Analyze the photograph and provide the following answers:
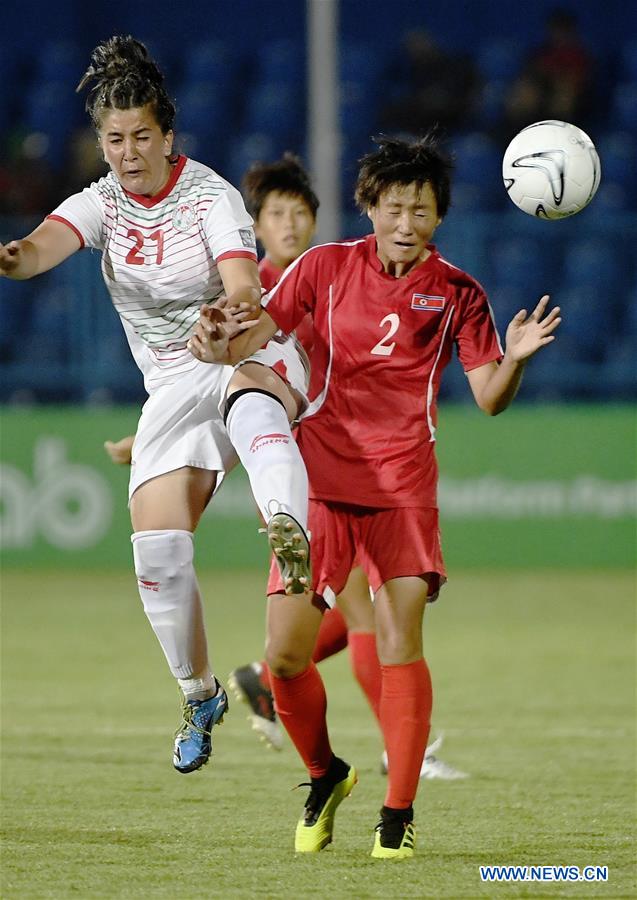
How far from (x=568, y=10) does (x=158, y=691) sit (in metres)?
12.6

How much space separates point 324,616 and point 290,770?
78 cm

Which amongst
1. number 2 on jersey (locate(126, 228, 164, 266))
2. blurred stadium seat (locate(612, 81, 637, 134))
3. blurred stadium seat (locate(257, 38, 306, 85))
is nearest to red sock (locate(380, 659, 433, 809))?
number 2 on jersey (locate(126, 228, 164, 266))

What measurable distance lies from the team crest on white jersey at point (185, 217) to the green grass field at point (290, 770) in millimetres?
2008

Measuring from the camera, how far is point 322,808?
16.5 feet

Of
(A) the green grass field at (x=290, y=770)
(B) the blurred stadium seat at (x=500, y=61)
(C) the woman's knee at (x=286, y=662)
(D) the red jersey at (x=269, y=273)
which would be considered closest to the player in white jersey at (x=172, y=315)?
(C) the woman's knee at (x=286, y=662)

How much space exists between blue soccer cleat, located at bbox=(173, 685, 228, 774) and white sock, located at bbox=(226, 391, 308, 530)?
88cm

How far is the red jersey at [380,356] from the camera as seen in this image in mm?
5051

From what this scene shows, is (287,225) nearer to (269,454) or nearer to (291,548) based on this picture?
(269,454)

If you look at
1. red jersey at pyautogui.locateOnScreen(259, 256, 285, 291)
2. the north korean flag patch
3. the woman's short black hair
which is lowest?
red jersey at pyautogui.locateOnScreen(259, 256, 285, 291)

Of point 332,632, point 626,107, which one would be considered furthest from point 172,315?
point 626,107

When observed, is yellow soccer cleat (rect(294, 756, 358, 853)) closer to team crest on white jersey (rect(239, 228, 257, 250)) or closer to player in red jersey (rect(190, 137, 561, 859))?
player in red jersey (rect(190, 137, 561, 859))

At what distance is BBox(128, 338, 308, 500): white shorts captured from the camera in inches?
210

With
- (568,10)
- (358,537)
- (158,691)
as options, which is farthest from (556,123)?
(568,10)

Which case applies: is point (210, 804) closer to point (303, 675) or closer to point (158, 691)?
point (303, 675)
